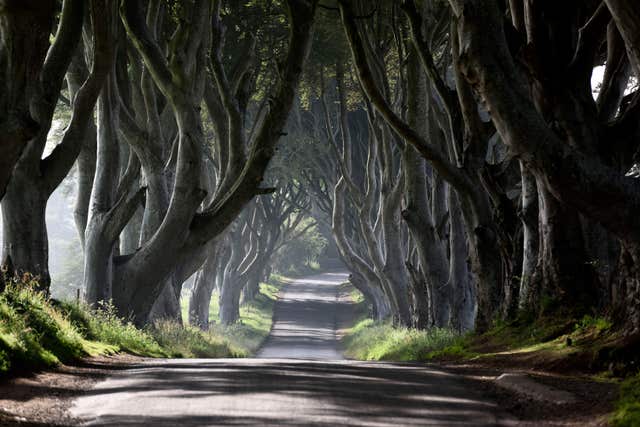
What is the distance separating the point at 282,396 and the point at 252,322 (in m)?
36.5

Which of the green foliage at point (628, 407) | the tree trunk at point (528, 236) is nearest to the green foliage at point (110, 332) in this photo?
the tree trunk at point (528, 236)

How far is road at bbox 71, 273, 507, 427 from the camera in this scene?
651cm

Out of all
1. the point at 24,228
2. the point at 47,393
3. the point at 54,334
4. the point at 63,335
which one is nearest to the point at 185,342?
the point at 24,228

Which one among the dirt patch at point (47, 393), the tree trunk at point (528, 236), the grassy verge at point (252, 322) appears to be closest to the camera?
the dirt patch at point (47, 393)

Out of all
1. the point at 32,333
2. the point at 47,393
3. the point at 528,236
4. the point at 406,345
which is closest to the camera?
the point at 47,393

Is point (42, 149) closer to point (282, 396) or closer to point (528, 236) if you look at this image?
point (528, 236)

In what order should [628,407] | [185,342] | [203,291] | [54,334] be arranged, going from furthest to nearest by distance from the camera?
[203,291], [185,342], [54,334], [628,407]

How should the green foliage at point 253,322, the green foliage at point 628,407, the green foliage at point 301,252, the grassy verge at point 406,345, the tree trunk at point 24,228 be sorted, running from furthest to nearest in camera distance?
the green foliage at point 301,252 → the green foliage at point 253,322 → the grassy verge at point 406,345 → the tree trunk at point 24,228 → the green foliage at point 628,407

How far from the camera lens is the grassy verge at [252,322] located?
31344 millimetres

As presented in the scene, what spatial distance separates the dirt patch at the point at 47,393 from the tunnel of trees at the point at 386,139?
2400mm

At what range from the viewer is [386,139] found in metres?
23.9

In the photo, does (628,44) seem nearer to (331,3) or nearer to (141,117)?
(141,117)

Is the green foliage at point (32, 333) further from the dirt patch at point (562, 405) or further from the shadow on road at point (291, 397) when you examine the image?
the dirt patch at point (562, 405)

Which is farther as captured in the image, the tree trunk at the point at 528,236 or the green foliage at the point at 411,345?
the green foliage at the point at 411,345
